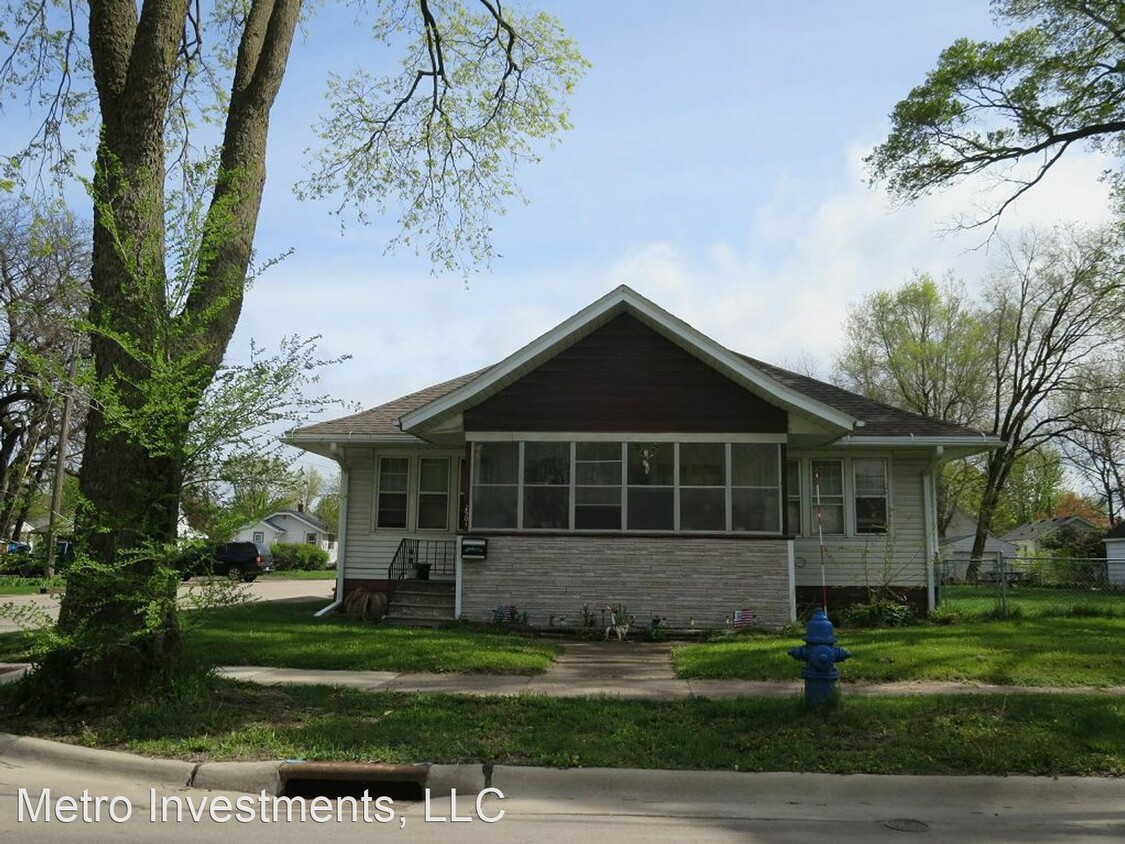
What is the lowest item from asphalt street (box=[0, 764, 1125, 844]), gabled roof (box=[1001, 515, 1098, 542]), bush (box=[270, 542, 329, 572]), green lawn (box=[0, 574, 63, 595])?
asphalt street (box=[0, 764, 1125, 844])

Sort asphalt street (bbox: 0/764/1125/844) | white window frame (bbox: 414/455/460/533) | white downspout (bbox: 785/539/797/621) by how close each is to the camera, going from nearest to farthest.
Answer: asphalt street (bbox: 0/764/1125/844) < white downspout (bbox: 785/539/797/621) < white window frame (bbox: 414/455/460/533)

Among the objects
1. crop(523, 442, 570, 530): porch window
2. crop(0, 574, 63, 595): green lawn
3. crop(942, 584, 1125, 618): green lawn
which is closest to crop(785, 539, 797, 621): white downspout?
crop(523, 442, 570, 530): porch window

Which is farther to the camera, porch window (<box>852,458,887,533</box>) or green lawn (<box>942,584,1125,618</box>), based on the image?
porch window (<box>852,458,887,533</box>)

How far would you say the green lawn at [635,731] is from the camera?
6.70 metres

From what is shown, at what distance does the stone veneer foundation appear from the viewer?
15.0 m

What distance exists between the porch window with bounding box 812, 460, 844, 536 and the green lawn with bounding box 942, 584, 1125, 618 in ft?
8.82

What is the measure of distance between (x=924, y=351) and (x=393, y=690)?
40684mm

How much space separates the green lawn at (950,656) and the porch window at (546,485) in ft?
11.4

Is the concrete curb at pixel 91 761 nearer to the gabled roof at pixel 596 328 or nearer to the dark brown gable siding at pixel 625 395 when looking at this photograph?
the gabled roof at pixel 596 328

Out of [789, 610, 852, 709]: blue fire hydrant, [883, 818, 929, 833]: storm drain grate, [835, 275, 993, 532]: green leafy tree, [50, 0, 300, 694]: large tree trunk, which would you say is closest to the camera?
[883, 818, 929, 833]: storm drain grate

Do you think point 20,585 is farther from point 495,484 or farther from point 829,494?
point 829,494

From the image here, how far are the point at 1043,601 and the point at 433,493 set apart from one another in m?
14.6

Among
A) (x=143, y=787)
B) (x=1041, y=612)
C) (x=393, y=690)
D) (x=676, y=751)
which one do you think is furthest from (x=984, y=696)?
(x=1041, y=612)

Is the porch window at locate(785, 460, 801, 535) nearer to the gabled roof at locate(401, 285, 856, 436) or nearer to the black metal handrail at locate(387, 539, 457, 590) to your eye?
the gabled roof at locate(401, 285, 856, 436)
